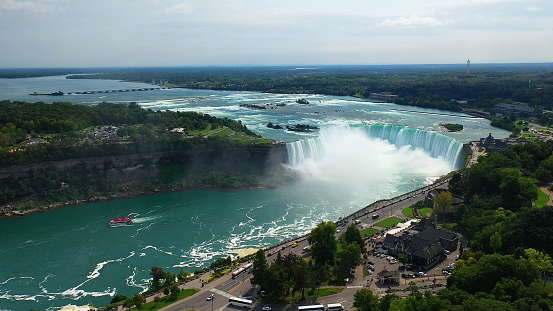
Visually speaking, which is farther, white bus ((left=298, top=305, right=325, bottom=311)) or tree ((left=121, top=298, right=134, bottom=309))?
tree ((left=121, top=298, right=134, bottom=309))

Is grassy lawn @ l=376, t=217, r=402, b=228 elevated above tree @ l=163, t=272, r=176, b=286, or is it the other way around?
grassy lawn @ l=376, t=217, r=402, b=228

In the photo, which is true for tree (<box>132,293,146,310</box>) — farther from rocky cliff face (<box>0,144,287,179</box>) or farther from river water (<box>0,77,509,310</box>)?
rocky cliff face (<box>0,144,287,179</box>)

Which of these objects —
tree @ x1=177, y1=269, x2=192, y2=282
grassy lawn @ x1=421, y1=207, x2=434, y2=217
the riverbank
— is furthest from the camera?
the riverbank

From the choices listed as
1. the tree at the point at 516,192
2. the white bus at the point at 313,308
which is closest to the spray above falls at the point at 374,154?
the tree at the point at 516,192

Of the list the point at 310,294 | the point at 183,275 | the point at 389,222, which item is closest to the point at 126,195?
the point at 183,275

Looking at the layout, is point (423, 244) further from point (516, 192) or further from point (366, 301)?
point (516, 192)

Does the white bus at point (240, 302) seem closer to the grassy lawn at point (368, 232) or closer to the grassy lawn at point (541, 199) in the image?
the grassy lawn at point (368, 232)

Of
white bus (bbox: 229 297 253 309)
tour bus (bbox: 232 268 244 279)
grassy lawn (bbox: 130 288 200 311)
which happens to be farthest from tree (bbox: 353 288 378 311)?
grassy lawn (bbox: 130 288 200 311)

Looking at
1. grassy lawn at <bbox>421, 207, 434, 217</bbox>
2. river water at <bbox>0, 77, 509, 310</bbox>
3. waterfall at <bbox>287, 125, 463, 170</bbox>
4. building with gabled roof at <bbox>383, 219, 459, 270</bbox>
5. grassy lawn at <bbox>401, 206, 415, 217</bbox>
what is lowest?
river water at <bbox>0, 77, 509, 310</bbox>
